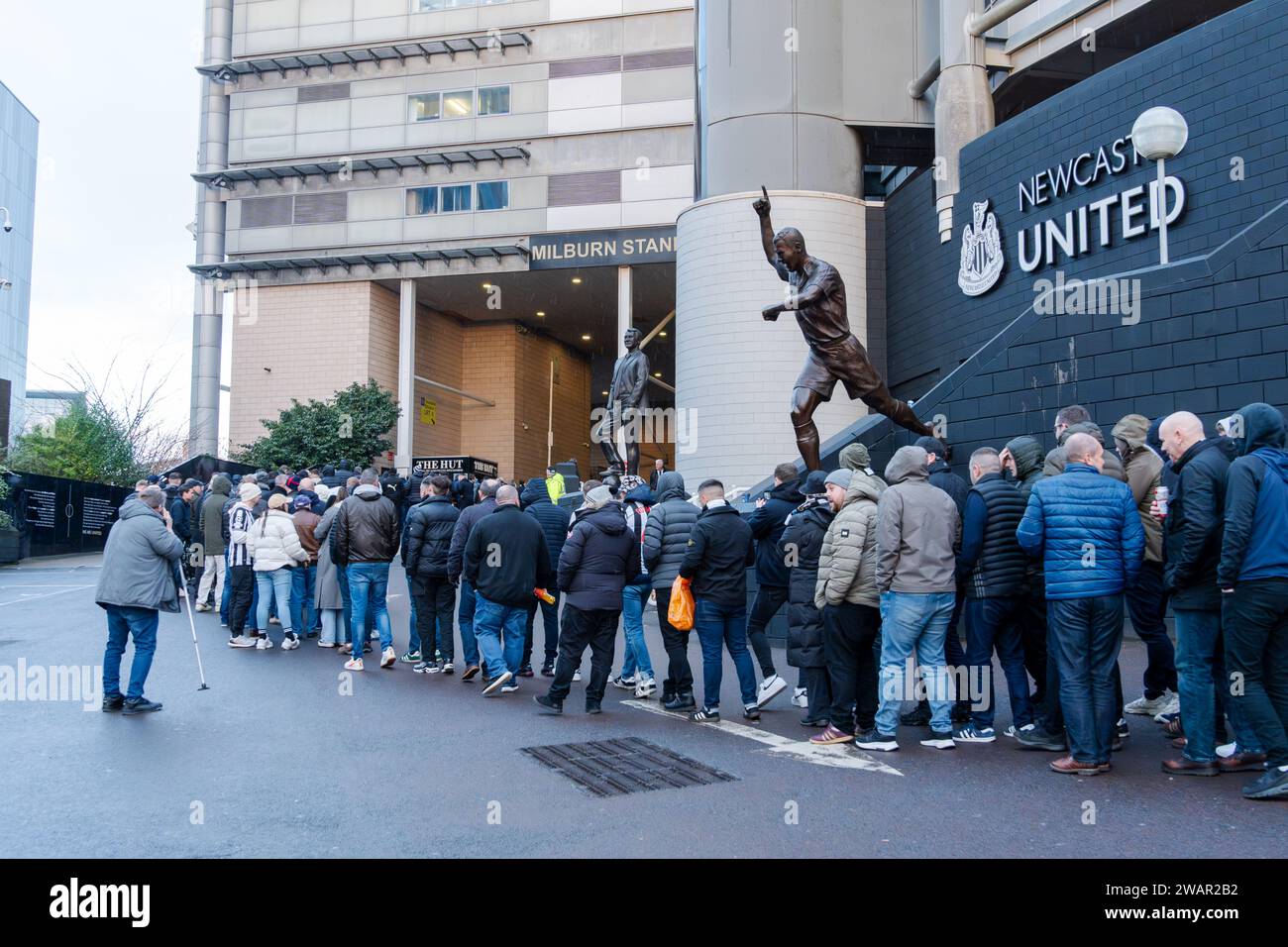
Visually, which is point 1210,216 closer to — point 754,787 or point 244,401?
point 754,787

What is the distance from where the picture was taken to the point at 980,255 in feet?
61.6

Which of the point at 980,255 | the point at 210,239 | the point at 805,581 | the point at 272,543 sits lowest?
the point at 805,581

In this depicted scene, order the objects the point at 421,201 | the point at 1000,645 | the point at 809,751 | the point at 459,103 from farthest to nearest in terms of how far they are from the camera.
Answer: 1. the point at 459,103
2. the point at 421,201
3. the point at 1000,645
4. the point at 809,751

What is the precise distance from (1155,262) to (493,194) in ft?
86.8

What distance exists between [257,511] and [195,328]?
100 ft

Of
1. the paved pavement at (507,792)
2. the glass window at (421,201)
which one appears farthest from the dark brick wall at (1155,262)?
the glass window at (421,201)

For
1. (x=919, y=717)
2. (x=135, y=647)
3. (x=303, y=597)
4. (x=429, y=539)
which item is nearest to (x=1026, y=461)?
(x=919, y=717)

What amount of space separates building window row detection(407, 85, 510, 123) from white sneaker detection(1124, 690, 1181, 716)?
109ft

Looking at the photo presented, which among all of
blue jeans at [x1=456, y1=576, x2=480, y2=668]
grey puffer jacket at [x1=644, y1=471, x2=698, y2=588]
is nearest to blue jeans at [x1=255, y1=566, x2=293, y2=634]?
blue jeans at [x1=456, y1=576, x2=480, y2=668]

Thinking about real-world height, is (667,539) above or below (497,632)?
above

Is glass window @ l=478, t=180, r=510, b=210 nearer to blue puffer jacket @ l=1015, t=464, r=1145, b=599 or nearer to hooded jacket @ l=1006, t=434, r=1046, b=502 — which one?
hooded jacket @ l=1006, t=434, r=1046, b=502

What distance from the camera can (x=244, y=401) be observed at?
127 feet

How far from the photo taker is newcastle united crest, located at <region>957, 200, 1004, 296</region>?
18188mm

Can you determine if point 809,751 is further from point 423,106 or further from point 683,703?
point 423,106
